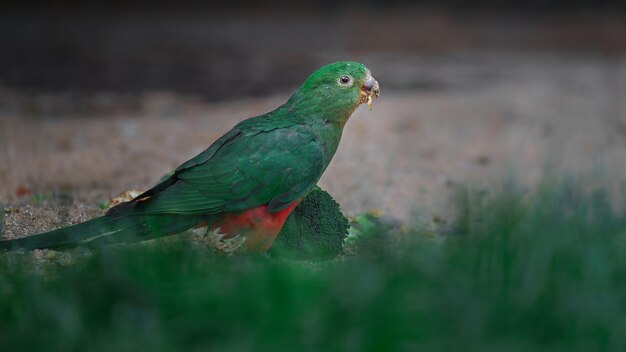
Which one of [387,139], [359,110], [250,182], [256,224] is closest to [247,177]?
[250,182]

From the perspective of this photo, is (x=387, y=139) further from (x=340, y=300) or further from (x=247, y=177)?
(x=340, y=300)

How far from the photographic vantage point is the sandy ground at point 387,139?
14.9 feet

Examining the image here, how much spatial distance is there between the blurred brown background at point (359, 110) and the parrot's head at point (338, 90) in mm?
994

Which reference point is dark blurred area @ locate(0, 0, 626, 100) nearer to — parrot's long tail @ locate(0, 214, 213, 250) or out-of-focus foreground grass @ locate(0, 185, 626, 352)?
parrot's long tail @ locate(0, 214, 213, 250)

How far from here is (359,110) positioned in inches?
277

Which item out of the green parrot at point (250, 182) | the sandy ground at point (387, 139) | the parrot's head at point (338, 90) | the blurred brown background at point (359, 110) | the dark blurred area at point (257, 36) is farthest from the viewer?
the dark blurred area at point (257, 36)

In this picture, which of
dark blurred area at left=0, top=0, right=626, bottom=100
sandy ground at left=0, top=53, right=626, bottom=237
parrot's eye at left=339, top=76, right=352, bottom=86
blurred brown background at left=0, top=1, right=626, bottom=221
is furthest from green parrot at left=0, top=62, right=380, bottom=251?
dark blurred area at left=0, top=0, right=626, bottom=100

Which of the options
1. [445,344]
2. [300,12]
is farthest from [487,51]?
[445,344]

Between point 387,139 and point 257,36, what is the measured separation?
17.3 ft

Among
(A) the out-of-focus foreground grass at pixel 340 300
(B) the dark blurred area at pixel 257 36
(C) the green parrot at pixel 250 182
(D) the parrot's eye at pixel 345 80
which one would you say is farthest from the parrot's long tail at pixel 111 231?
Result: (B) the dark blurred area at pixel 257 36

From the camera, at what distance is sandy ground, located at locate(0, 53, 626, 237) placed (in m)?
4.54

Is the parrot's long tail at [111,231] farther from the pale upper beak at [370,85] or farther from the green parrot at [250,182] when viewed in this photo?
the pale upper beak at [370,85]

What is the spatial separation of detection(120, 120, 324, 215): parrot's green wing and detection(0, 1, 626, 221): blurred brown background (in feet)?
2.68

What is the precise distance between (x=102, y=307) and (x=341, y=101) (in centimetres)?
127
